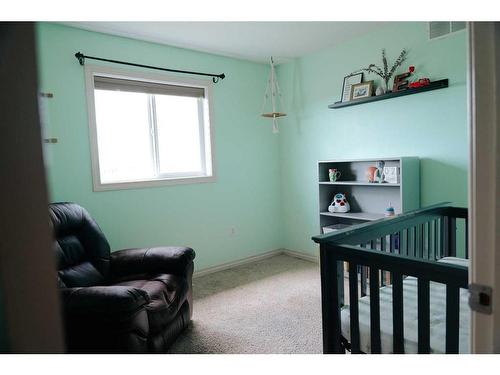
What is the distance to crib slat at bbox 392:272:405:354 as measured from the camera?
1303mm

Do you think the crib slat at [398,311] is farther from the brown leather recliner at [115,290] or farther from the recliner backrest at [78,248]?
the recliner backrest at [78,248]

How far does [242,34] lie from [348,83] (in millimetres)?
1216

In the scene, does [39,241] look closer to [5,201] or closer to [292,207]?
[5,201]

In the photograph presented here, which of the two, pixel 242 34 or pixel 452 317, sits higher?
pixel 242 34

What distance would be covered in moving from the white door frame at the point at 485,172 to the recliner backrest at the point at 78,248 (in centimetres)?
220

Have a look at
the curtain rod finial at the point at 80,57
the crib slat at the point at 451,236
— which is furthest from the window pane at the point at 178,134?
the crib slat at the point at 451,236

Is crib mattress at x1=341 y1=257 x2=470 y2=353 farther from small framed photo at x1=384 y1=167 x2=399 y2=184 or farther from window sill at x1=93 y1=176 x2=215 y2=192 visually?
window sill at x1=93 y1=176 x2=215 y2=192

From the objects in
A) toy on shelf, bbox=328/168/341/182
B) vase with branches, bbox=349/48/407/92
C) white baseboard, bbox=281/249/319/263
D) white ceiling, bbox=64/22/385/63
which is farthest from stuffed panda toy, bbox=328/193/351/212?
white ceiling, bbox=64/22/385/63

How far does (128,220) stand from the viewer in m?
3.22

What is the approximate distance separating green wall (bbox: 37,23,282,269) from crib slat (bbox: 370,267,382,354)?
2466 mm

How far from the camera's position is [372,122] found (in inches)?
136

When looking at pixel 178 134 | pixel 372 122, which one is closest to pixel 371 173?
pixel 372 122

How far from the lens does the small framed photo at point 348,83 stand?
137 inches

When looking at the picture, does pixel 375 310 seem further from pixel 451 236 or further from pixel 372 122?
pixel 372 122
